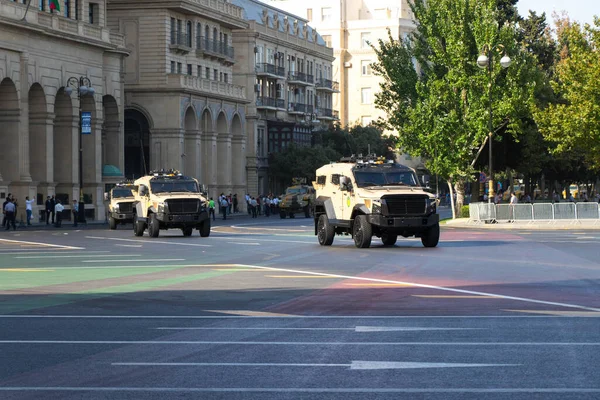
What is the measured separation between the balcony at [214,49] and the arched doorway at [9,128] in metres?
30.3

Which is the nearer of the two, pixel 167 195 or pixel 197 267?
pixel 197 267

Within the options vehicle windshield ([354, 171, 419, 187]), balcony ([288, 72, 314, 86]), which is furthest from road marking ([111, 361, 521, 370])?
balcony ([288, 72, 314, 86])

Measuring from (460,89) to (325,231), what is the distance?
3070 centimetres

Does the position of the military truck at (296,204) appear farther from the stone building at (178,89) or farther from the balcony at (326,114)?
the balcony at (326,114)

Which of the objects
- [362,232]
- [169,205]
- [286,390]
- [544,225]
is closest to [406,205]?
[362,232]

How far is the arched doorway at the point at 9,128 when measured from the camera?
67.5 m

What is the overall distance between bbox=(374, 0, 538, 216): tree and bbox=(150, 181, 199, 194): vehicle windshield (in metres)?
21.4

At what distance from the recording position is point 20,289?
20750 millimetres

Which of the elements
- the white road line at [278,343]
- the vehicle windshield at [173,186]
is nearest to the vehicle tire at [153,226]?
the vehicle windshield at [173,186]

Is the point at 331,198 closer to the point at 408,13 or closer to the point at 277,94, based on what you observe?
the point at 277,94

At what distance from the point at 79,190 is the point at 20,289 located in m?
53.0

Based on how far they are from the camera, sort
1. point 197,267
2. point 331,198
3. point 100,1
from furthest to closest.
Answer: point 100,1
point 331,198
point 197,267

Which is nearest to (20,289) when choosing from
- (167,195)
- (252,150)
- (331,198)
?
(331,198)

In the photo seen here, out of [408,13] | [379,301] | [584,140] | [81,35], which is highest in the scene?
[408,13]
